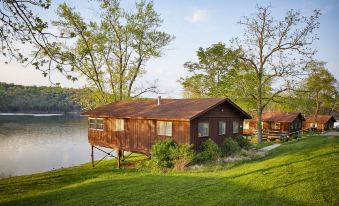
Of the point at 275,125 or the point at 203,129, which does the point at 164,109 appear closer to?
the point at 203,129

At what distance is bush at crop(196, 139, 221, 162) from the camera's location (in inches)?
730

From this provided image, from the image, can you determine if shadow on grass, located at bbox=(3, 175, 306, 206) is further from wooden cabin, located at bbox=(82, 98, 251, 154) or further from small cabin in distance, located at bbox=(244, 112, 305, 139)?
small cabin in distance, located at bbox=(244, 112, 305, 139)

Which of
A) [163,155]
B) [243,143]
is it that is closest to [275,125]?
[243,143]

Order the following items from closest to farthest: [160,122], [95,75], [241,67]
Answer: [160,122] < [241,67] < [95,75]

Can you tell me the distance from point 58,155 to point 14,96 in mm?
105924

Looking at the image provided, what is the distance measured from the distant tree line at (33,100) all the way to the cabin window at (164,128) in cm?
10130

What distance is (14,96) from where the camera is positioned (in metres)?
122

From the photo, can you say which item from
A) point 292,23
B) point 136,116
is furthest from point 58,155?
point 292,23

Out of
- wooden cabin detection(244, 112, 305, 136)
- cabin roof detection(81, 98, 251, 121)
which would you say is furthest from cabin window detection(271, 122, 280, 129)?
cabin roof detection(81, 98, 251, 121)

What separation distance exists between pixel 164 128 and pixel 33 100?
404 ft

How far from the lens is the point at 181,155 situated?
17.7m

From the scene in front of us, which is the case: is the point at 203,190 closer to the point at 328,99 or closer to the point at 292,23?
the point at 292,23

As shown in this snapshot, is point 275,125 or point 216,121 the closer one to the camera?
point 216,121

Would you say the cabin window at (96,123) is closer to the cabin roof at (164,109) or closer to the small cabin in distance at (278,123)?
the cabin roof at (164,109)
